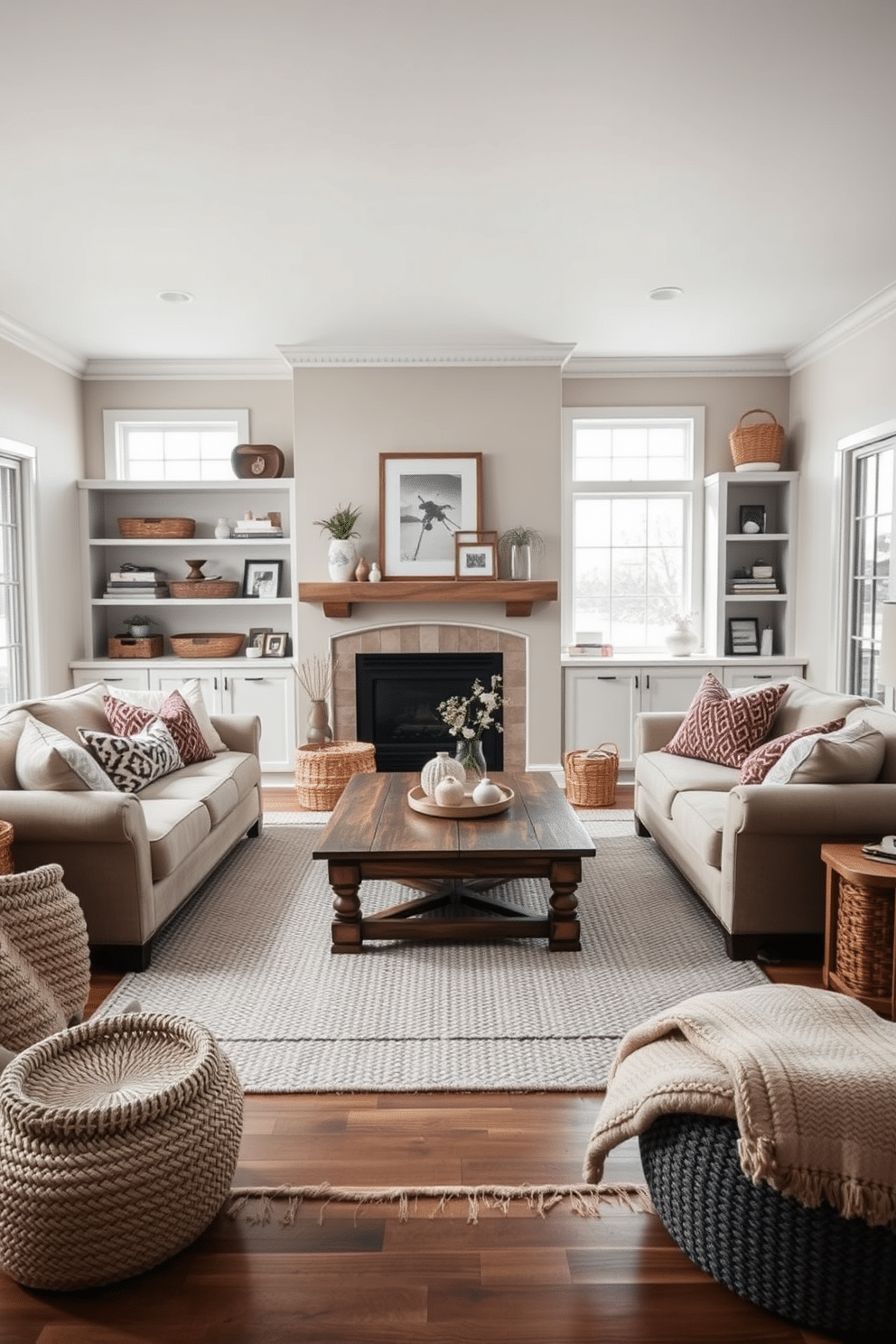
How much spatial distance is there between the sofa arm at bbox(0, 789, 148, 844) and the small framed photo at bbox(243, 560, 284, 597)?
3.27 meters

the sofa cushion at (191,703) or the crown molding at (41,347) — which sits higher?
the crown molding at (41,347)

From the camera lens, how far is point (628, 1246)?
6.08 ft

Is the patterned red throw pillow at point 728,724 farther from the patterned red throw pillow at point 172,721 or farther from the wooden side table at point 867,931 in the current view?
the patterned red throw pillow at point 172,721

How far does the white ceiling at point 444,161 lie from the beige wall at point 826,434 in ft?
1.14

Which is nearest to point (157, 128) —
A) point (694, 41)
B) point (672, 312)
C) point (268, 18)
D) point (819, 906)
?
point (268, 18)

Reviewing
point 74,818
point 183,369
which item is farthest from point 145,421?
point 74,818

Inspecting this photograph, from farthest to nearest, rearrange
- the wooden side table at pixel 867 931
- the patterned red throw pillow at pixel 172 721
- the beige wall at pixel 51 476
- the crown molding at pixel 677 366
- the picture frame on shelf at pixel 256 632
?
the picture frame on shelf at pixel 256 632 → the crown molding at pixel 677 366 → the beige wall at pixel 51 476 → the patterned red throw pillow at pixel 172 721 → the wooden side table at pixel 867 931

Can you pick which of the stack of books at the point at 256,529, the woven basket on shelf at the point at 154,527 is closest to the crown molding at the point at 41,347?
the woven basket on shelf at the point at 154,527

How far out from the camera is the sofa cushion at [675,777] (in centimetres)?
403

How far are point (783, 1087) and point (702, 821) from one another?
193cm

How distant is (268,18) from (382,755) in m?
4.26

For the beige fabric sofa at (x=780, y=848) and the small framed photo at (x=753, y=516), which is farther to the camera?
the small framed photo at (x=753, y=516)

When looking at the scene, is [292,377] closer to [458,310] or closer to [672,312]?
[458,310]

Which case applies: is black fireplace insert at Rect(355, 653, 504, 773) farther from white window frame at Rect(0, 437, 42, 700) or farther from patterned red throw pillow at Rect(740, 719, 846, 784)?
patterned red throw pillow at Rect(740, 719, 846, 784)
